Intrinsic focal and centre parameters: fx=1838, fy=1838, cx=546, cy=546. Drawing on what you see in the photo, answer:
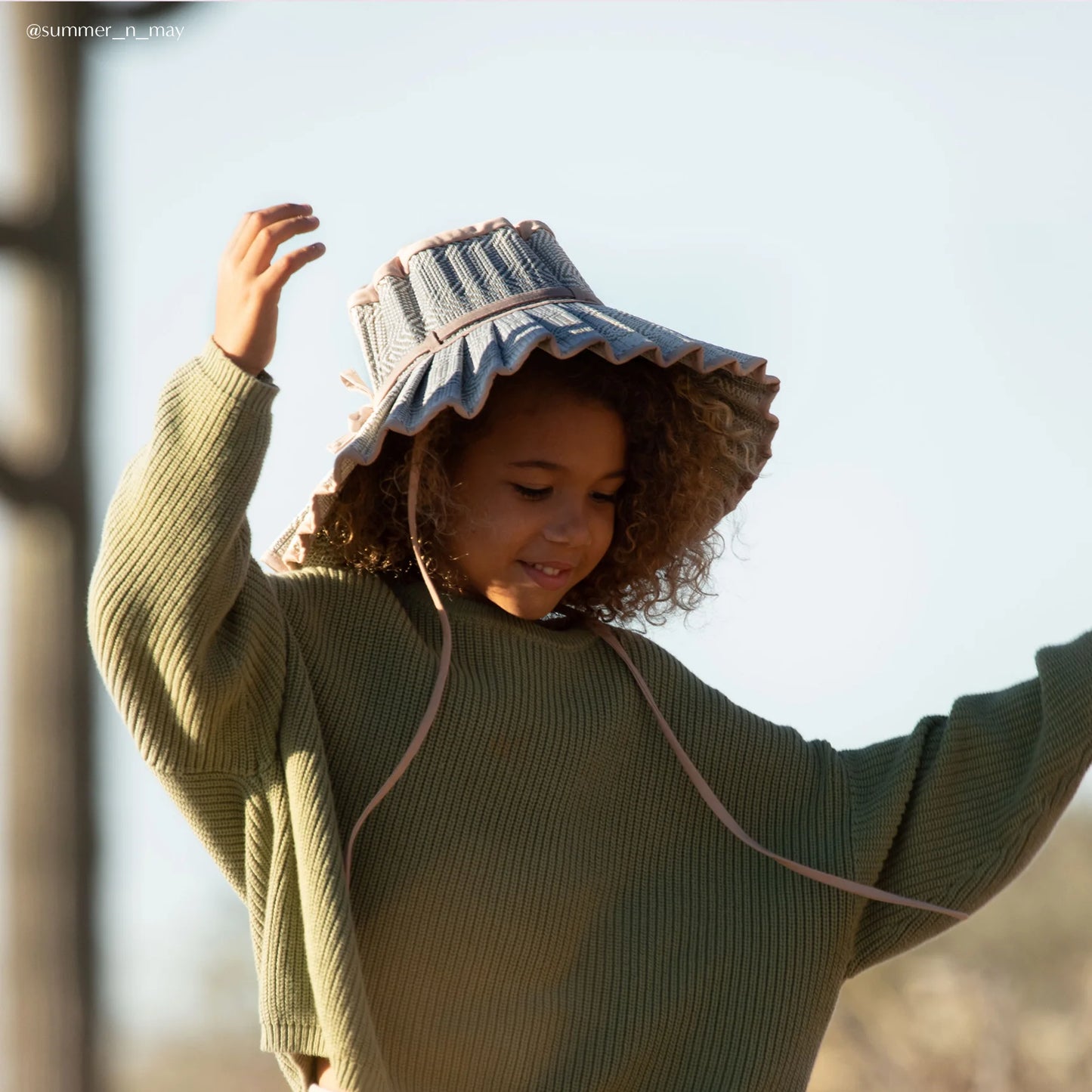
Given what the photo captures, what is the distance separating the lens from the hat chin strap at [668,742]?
2.19m

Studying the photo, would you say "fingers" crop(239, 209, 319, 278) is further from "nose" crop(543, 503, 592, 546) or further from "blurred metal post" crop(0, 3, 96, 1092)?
"blurred metal post" crop(0, 3, 96, 1092)

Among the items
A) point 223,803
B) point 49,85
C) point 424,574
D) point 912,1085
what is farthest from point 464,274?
point 912,1085

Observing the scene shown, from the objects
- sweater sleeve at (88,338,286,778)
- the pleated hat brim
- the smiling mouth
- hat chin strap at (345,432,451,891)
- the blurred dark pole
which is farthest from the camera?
the blurred dark pole

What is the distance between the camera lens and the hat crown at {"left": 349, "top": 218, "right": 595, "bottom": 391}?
2418 mm

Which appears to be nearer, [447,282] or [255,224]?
[255,224]

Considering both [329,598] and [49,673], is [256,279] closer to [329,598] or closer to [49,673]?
[329,598]

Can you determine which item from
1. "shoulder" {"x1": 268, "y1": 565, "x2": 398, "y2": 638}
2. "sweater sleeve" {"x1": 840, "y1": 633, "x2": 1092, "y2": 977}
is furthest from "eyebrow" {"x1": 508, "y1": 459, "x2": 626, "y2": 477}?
"sweater sleeve" {"x1": 840, "y1": 633, "x2": 1092, "y2": 977}

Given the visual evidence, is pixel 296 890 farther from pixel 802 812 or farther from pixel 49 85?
pixel 49 85

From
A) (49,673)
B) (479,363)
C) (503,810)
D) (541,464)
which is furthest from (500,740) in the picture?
(49,673)

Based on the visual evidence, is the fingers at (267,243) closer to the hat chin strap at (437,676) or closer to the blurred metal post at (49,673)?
the hat chin strap at (437,676)

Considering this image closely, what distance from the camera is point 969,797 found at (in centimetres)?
230

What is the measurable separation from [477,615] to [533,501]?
0.16 metres

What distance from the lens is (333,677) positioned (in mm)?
2205

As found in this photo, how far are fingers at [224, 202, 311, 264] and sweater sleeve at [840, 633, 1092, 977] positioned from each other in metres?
1.02
